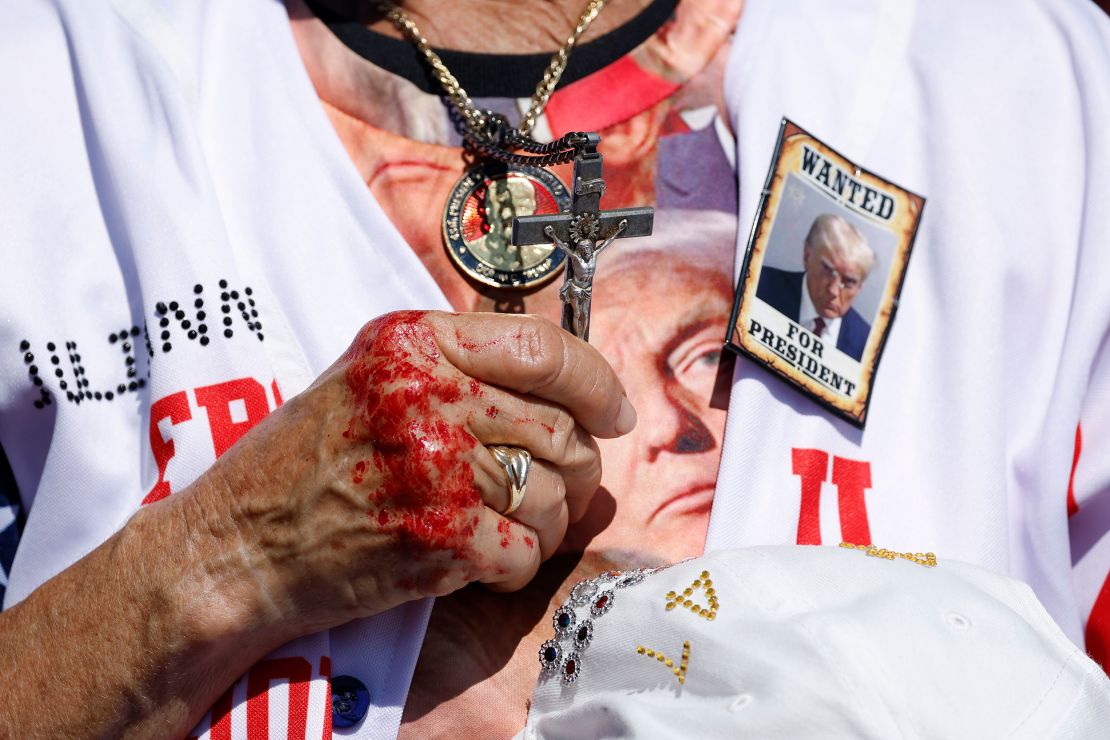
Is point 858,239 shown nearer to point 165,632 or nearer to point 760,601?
point 760,601

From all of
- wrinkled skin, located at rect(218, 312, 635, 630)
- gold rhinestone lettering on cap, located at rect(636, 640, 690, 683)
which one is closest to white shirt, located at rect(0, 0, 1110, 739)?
wrinkled skin, located at rect(218, 312, 635, 630)

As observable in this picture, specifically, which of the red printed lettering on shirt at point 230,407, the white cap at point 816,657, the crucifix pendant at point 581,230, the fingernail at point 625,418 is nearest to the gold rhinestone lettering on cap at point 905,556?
the white cap at point 816,657

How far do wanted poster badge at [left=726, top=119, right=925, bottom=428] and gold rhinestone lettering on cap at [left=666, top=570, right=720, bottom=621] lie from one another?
1.09 ft

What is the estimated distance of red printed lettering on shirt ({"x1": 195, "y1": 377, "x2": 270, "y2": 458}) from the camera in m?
1.20

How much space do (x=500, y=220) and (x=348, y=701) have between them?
1.87 feet

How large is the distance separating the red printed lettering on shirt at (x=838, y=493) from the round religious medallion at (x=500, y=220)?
1.18 feet

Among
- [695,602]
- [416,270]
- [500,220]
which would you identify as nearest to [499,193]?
[500,220]

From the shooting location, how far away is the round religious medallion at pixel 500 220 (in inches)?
53.9

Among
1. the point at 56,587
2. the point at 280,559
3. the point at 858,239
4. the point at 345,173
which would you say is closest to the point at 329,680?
the point at 280,559

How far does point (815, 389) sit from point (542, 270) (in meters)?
0.34

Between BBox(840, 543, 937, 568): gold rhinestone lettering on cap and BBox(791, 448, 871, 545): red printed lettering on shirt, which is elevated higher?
BBox(840, 543, 937, 568): gold rhinestone lettering on cap

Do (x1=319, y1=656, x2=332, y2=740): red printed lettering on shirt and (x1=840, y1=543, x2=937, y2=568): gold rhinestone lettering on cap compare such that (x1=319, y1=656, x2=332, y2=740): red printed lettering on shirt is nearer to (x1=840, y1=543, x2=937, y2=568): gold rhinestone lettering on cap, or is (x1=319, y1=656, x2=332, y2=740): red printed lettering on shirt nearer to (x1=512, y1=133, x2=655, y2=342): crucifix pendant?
(x1=512, y1=133, x2=655, y2=342): crucifix pendant

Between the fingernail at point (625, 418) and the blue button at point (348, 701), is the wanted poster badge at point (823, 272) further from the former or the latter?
the blue button at point (348, 701)

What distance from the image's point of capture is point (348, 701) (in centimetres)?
117
